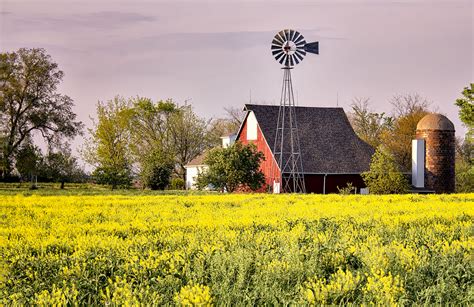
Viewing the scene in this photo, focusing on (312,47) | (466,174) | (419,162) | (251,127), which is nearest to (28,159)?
(251,127)

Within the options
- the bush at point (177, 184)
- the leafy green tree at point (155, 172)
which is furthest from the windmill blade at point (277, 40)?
the bush at point (177, 184)

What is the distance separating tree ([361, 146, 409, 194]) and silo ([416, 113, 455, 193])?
3.45 metres

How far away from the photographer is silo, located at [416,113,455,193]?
6081 cm

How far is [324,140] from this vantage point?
65.4 m

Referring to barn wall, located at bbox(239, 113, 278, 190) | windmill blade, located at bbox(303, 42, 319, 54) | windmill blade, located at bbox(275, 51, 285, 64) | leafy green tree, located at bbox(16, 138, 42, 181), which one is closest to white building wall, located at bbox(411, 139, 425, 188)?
windmill blade, located at bbox(303, 42, 319, 54)

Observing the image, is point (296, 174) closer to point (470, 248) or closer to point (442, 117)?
point (442, 117)

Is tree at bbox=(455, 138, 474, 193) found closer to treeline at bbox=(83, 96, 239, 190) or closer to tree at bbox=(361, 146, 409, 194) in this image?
tree at bbox=(361, 146, 409, 194)

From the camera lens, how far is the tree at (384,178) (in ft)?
185

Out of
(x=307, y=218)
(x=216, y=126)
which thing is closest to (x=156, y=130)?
(x=216, y=126)

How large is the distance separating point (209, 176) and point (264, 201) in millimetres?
25187

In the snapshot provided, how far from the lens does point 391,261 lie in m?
11.4

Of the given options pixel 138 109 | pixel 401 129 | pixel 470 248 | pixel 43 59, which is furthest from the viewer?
pixel 138 109

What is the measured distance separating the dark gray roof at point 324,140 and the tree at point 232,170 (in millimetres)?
6706

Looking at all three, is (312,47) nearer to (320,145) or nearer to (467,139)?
(320,145)
